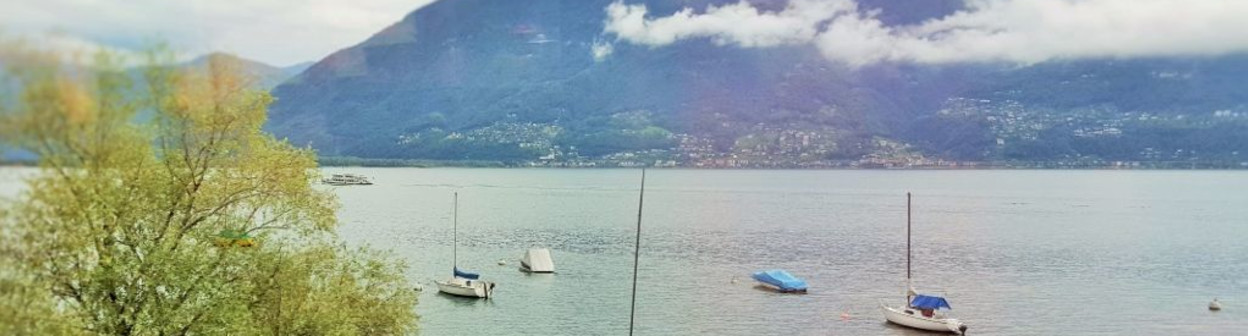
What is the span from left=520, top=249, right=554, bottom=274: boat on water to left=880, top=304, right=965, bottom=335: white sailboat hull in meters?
37.6

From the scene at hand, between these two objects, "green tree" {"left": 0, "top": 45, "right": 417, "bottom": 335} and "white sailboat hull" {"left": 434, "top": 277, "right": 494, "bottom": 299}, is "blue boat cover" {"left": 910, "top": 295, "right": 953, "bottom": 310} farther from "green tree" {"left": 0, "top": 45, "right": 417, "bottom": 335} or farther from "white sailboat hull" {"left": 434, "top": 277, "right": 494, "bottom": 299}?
"green tree" {"left": 0, "top": 45, "right": 417, "bottom": 335}

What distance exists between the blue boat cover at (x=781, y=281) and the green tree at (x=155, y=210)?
55281 millimetres

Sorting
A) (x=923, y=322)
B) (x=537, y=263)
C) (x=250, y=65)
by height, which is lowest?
(x=923, y=322)

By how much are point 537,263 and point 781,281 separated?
2493 cm

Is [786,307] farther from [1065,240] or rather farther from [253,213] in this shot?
[1065,240]

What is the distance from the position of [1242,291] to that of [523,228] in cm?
9730

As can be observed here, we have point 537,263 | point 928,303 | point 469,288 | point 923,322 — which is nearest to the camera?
point 923,322

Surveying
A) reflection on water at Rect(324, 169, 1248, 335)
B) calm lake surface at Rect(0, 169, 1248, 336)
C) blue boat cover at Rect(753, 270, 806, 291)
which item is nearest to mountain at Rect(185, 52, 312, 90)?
calm lake surface at Rect(0, 169, 1248, 336)

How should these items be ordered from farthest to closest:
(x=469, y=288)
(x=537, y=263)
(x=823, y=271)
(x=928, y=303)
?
(x=823, y=271) → (x=537, y=263) → (x=469, y=288) → (x=928, y=303)

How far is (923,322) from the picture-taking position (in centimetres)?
6712

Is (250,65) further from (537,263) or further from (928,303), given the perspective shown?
(537,263)

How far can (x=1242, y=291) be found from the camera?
8981cm

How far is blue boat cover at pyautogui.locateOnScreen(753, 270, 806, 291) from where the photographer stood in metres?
84.7

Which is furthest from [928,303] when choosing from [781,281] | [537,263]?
[537,263]
